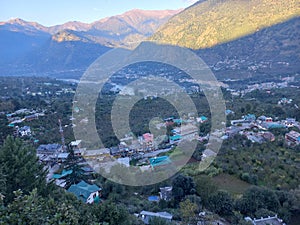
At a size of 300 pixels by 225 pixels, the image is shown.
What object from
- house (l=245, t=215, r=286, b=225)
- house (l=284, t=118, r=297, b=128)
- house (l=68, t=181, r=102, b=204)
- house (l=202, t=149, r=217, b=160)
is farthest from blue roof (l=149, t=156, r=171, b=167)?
house (l=284, t=118, r=297, b=128)

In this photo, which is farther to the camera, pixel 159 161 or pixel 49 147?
pixel 49 147

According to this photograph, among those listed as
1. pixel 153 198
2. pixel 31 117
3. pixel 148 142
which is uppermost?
pixel 31 117

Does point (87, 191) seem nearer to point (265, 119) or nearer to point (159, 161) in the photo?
point (159, 161)

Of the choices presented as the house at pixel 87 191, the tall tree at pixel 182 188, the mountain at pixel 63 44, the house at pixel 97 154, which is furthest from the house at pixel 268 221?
the mountain at pixel 63 44

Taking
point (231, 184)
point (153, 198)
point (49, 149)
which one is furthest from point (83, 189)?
point (49, 149)

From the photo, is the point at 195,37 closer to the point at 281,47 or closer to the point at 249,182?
the point at 281,47

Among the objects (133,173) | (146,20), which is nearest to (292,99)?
(133,173)
